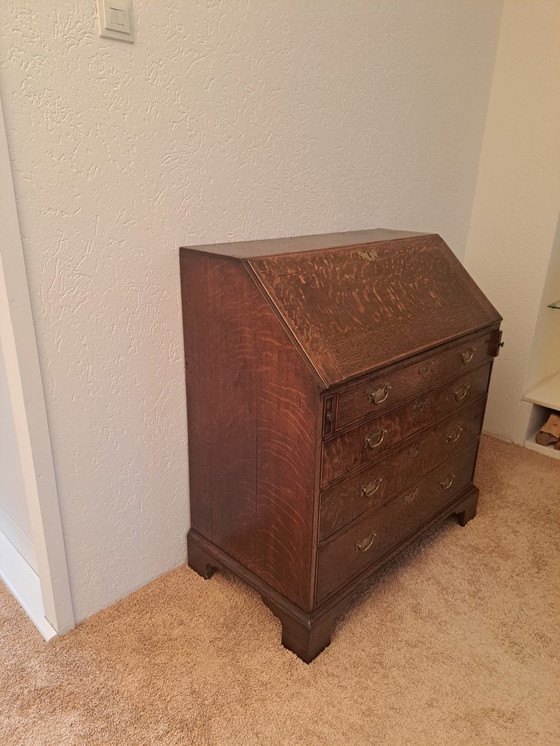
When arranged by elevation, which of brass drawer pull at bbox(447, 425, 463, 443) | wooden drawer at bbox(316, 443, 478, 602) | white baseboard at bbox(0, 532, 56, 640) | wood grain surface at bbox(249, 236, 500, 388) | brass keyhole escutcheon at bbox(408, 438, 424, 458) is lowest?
white baseboard at bbox(0, 532, 56, 640)

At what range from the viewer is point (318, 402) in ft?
3.64

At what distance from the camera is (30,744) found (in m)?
1.10

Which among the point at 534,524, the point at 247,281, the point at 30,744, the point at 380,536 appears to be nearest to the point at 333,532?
the point at 380,536

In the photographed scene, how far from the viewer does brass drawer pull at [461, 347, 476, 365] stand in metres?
A: 1.52

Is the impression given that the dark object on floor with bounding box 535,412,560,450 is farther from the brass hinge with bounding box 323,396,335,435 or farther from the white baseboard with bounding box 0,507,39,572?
the white baseboard with bounding box 0,507,39,572

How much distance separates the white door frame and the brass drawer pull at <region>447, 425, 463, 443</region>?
1.09 metres

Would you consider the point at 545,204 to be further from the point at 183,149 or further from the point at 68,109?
the point at 68,109

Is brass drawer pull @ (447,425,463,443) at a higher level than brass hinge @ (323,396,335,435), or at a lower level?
lower

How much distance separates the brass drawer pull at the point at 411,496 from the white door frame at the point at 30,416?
90cm

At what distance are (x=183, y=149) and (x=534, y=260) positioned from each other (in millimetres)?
1561

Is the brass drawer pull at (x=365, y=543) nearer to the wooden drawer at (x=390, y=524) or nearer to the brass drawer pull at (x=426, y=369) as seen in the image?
the wooden drawer at (x=390, y=524)

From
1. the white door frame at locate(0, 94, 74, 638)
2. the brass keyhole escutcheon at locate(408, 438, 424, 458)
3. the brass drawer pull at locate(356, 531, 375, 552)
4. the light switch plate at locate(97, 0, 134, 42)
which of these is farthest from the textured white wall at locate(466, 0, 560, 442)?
the white door frame at locate(0, 94, 74, 638)

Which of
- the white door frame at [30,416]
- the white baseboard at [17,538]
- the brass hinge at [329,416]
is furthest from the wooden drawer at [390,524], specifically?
the white baseboard at [17,538]

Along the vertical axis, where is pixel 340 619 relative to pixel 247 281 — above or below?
below
